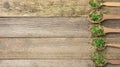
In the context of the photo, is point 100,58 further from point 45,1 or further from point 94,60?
point 45,1

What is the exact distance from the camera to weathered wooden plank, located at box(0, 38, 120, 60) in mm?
1751

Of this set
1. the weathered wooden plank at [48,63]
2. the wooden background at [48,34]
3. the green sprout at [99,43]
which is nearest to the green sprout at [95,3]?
the wooden background at [48,34]

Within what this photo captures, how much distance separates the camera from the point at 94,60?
1.74 meters

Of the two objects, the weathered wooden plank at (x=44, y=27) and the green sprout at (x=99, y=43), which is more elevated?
the weathered wooden plank at (x=44, y=27)

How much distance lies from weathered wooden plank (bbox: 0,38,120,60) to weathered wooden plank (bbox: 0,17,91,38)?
31 millimetres

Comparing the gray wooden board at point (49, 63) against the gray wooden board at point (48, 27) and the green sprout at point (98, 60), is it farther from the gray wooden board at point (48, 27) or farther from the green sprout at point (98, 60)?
the gray wooden board at point (48, 27)

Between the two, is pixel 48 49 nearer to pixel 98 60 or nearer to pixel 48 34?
pixel 48 34

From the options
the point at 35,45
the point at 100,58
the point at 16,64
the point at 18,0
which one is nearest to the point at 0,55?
the point at 16,64

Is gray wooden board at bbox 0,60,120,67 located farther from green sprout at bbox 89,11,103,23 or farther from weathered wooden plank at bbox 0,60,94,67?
green sprout at bbox 89,11,103,23

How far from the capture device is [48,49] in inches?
69.1

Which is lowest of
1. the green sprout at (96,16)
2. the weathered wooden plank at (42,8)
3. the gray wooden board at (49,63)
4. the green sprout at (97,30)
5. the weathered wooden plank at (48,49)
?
the gray wooden board at (49,63)

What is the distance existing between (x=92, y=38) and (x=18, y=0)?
1.69 feet

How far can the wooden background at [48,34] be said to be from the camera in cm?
175

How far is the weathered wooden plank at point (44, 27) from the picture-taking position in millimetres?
1767
